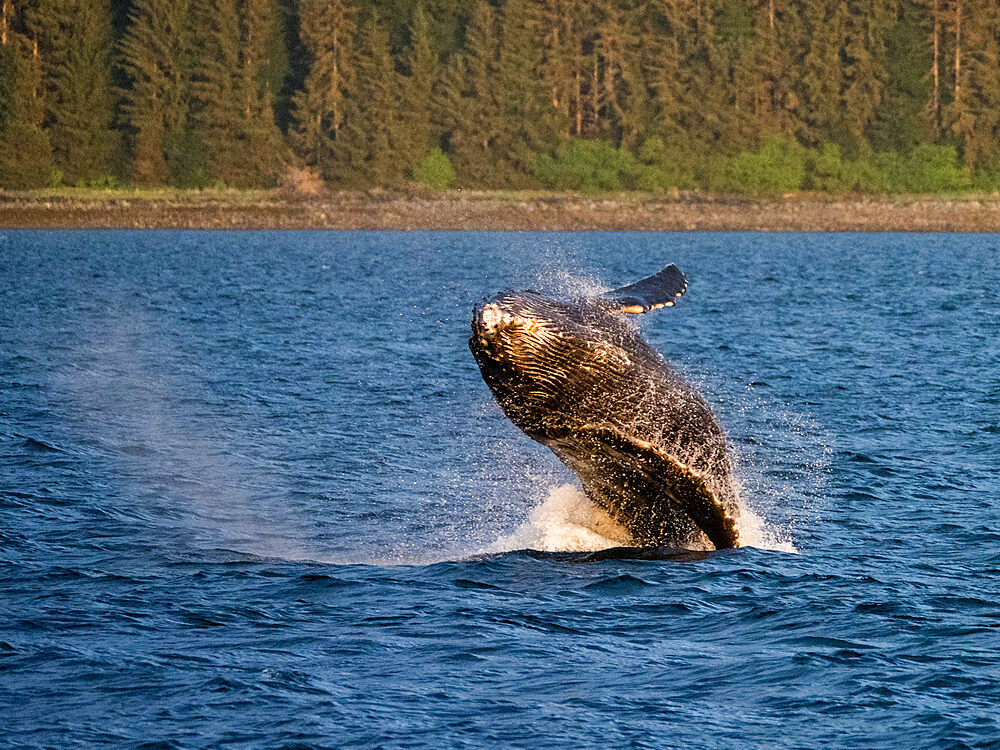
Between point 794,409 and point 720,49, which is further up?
point 720,49

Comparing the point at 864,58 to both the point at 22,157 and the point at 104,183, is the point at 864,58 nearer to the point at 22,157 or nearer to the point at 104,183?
the point at 104,183

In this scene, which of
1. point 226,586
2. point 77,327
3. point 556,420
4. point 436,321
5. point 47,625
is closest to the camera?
point 556,420

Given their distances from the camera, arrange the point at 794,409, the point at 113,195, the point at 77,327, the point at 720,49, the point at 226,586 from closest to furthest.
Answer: the point at 226,586, the point at 794,409, the point at 77,327, the point at 113,195, the point at 720,49

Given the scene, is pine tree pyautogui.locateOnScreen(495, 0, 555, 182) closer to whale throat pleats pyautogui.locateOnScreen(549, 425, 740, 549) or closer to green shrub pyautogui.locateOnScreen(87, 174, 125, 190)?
green shrub pyautogui.locateOnScreen(87, 174, 125, 190)

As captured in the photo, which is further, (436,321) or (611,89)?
(611,89)

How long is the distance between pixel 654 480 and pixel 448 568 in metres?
3.14

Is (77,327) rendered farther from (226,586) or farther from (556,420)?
(556,420)

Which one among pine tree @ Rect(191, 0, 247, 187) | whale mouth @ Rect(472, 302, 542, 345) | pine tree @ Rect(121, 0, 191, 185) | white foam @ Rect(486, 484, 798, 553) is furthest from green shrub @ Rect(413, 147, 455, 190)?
whale mouth @ Rect(472, 302, 542, 345)

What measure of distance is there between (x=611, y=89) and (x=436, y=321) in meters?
81.7

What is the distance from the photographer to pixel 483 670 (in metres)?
11.0

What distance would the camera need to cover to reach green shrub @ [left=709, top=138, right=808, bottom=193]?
115 meters

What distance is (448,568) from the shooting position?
534 inches

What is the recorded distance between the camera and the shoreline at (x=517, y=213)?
98.4m

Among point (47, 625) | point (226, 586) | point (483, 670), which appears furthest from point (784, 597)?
point (47, 625)
